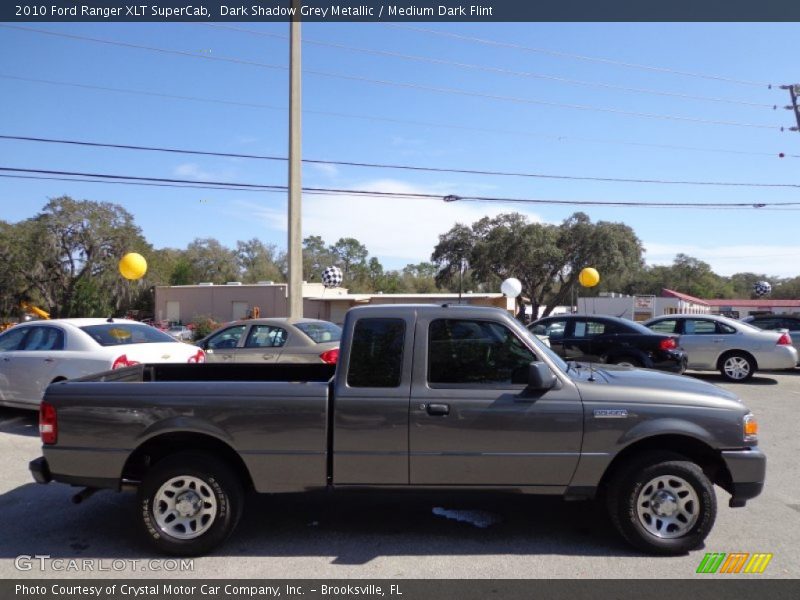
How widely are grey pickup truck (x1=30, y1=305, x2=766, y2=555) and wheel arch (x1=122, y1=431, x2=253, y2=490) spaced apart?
4cm

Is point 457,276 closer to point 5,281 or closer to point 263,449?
point 5,281

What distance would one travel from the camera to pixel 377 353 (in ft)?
14.8

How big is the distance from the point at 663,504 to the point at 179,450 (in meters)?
3.47

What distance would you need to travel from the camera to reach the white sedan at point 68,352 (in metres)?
8.26

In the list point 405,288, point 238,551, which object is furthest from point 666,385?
point 405,288

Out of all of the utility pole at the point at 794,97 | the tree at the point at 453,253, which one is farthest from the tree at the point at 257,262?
the utility pole at the point at 794,97

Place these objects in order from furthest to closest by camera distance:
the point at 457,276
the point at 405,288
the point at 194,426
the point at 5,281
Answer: the point at 405,288
the point at 457,276
the point at 5,281
the point at 194,426

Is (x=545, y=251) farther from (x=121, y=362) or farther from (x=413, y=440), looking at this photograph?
(x=413, y=440)

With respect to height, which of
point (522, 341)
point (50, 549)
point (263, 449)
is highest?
point (522, 341)

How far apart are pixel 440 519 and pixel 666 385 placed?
6.85ft

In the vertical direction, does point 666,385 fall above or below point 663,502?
above
